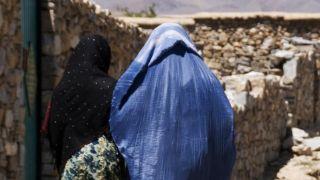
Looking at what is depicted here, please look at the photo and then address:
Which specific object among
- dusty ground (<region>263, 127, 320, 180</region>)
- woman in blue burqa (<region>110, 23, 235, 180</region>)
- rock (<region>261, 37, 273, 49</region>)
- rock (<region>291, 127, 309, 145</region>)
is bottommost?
dusty ground (<region>263, 127, 320, 180</region>)

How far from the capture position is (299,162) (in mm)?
12383

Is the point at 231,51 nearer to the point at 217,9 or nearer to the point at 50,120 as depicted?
the point at 50,120

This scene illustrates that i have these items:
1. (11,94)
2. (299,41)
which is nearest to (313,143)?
(299,41)

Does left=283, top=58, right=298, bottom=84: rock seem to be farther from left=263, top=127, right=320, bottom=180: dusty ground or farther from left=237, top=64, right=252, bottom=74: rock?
left=237, top=64, right=252, bottom=74: rock

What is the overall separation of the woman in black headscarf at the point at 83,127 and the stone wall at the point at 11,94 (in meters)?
1.11

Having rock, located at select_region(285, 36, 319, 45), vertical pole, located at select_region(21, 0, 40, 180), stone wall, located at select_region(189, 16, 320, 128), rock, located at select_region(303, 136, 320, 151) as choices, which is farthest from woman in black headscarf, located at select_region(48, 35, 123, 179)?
rock, located at select_region(285, 36, 319, 45)

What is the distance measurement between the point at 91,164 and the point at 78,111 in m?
Answer: 0.29

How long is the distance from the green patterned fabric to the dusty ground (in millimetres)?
7311

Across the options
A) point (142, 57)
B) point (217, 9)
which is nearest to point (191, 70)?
point (142, 57)

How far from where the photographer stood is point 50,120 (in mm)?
4633

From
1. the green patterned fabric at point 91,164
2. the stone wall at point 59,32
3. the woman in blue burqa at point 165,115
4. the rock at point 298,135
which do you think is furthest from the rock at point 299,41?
the green patterned fabric at point 91,164

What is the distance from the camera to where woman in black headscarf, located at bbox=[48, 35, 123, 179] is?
448 centimetres

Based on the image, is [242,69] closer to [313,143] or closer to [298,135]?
[298,135]

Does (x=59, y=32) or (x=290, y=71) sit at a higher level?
(x=59, y=32)
